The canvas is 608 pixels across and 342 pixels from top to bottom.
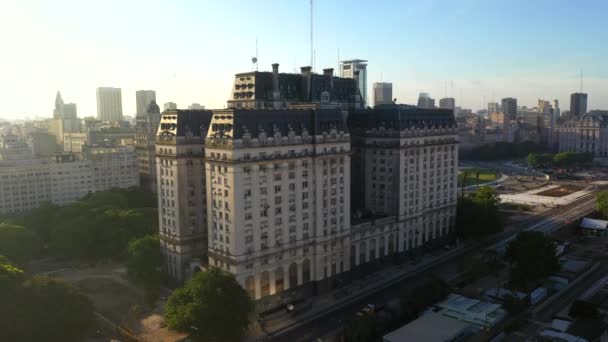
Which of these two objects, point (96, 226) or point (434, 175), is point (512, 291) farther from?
point (96, 226)

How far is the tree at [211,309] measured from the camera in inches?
3462

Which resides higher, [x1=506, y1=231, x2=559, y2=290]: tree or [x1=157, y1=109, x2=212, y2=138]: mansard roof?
[x1=157, y1=109, x2=212, y2=138]: mansard roof

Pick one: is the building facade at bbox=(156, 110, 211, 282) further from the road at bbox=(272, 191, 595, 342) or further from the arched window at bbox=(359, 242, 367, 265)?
the arched window at bbox=(359, 242, 367, 265)

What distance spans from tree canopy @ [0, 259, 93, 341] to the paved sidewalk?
33330 mm

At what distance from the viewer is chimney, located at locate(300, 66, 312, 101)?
14288 cm

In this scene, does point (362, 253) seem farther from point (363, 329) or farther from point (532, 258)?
point (363, 329)

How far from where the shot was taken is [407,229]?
140625 mm

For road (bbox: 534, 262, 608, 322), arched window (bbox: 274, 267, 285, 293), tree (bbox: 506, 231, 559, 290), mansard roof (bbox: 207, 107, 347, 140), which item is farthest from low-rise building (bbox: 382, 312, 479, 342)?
mansard roof (bbox: 207, 107, 347, 140)

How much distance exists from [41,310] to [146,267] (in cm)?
2984

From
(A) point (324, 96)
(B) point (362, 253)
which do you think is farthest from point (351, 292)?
(A) point (324, 96)

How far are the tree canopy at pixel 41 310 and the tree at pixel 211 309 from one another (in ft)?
55.1

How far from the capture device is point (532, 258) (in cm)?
11294

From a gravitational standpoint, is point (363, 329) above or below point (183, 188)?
below

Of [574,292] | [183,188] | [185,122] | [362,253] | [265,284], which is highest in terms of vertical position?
[185,122]
